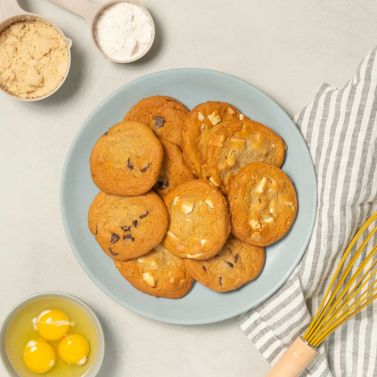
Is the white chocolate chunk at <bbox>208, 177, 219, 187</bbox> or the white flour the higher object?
the white flour

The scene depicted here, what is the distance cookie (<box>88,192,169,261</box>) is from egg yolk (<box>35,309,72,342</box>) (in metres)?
0.19

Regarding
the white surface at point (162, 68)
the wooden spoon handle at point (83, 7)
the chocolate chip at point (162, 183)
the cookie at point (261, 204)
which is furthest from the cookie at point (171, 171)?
the wooden spoon handle at point (83, 7)

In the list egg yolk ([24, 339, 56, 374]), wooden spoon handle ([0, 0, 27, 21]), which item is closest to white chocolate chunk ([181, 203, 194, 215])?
egg yolk ([24, 339, 56, 374])

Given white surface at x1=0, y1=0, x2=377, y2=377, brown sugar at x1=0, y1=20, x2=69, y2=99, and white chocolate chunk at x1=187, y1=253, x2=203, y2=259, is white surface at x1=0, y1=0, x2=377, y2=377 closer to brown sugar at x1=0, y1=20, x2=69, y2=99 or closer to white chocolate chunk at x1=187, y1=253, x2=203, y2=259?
brown sugar at x1=0, y1=20, x2=69, y2=99

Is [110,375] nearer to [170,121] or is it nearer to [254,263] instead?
[254,263]

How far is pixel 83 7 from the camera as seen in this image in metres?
1.26

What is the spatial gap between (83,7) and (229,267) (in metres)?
0.64

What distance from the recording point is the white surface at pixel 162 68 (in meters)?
1.31

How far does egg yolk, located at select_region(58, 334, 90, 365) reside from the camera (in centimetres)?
126

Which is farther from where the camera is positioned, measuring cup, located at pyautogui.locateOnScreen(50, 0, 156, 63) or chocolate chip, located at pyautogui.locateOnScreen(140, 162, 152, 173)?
measuring cup, located at pyautogui.locateOnScreen(50, 0, 156, 63)

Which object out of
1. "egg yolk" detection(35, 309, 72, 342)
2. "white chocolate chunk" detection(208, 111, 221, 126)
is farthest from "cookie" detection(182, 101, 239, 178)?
"egg yolk" detection(35, 309, 72, 342)

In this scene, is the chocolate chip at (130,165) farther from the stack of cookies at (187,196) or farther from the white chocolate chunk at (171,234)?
the white chocolate chunk at (171,234)

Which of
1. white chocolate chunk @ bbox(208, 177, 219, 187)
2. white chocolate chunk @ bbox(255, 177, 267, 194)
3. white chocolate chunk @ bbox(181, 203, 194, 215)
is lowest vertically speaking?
white chocolate chunk @ bbox(181, 203, 194, 215)

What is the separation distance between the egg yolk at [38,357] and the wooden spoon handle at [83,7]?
2.32ft
